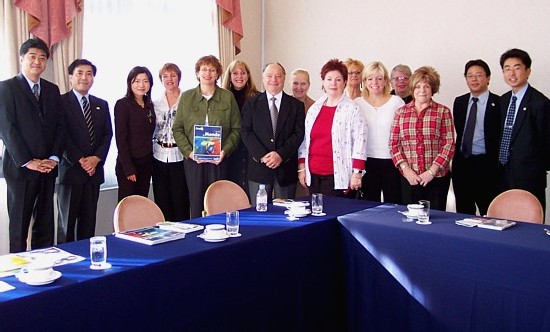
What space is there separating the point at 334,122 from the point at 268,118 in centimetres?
59

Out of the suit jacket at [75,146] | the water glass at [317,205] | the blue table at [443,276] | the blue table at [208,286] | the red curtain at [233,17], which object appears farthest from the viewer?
the red curtain at [233,17]

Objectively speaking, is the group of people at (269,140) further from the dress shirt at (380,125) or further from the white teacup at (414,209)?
the white teacup at (414,209)

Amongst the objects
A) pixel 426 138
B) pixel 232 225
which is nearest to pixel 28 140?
pixel 232 225

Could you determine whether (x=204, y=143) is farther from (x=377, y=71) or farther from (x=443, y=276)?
(x=443, y=276)

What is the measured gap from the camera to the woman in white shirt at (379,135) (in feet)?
13.4

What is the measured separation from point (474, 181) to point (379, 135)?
0.91m

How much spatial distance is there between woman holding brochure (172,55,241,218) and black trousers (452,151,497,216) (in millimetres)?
1911

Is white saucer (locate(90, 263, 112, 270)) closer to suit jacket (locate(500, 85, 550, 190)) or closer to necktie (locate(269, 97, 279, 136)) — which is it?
necktie (locate(269, 97, 279, 136))

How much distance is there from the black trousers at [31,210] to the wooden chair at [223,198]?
1328 millimetres

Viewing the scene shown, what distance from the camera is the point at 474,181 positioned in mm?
4250

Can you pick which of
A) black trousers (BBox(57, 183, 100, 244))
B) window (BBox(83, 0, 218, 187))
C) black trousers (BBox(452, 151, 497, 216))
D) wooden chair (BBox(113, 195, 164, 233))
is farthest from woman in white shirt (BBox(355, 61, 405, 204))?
window (BBox(83, 0, 218, 187))

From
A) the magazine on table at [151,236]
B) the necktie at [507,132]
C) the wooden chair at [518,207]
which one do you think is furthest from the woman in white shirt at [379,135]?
the magazine on table at [151,236]

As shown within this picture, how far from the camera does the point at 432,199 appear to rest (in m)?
3.93

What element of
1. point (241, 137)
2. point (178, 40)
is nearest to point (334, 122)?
point (241, 137)
